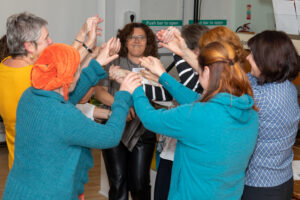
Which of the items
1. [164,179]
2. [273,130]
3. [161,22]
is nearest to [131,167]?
[164,179]

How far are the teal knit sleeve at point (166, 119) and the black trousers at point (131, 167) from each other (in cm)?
112

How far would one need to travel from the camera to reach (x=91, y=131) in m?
1.74

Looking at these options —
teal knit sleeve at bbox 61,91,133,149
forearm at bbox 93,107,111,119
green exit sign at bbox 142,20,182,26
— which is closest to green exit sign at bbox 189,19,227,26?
green exit sign at bbox 142,20,182,26

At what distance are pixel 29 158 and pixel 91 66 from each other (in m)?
0.65

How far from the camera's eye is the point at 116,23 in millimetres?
6105

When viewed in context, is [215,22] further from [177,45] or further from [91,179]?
[177,45]

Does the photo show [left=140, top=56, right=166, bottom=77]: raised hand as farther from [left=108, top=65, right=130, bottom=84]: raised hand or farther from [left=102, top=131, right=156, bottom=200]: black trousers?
[left=102, top=131, right=156, bottom=200]: black trousers

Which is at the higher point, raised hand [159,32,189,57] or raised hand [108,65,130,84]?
raised hand [159,32,189,57]

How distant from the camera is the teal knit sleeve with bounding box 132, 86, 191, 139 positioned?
1.77m

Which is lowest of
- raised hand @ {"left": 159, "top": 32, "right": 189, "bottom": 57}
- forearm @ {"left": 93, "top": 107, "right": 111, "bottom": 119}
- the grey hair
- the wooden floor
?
the wooden floor

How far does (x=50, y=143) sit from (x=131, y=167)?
1389mm

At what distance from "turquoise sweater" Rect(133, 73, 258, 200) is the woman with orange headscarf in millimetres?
256

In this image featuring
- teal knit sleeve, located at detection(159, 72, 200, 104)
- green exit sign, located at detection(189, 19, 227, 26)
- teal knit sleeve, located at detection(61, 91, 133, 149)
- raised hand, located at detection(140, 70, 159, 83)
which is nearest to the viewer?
teal knit sleeve, located at detection(61, 91, 133, 149)

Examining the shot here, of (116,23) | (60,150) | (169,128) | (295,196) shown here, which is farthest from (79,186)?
(116,23)
